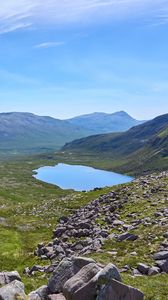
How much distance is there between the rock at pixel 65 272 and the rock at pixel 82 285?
928mm

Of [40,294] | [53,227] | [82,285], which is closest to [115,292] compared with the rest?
[82,285]

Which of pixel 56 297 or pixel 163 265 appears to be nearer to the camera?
pixel 56 297

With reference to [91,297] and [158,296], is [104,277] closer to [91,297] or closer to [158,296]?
[91,297]

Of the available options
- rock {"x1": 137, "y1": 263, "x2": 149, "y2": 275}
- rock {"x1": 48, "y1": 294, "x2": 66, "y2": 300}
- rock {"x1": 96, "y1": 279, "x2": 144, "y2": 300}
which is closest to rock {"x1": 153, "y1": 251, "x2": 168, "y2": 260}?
rock {"x1": 137, "y1": 263, "x2": 149, "y2": 275}

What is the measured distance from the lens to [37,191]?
19775 centimetres

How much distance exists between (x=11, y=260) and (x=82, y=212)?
1730cm

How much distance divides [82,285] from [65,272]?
7.02 ft

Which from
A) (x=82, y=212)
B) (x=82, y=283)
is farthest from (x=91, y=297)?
(x=82, y=212)

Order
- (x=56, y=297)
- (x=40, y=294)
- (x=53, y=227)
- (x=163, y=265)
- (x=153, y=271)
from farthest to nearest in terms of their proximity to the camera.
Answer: (x=53, y=227) → (x=163, y=265) → (x=153, y=271) → (x=40, y=294) → (x=56, y=297)

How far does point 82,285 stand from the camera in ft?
65.1

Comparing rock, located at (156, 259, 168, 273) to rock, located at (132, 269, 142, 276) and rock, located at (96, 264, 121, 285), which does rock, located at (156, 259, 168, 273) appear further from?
rock, located at (96, 264, 121, 285)

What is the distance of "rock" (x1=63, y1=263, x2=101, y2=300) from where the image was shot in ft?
64.3

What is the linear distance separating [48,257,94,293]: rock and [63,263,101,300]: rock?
0.93 metres

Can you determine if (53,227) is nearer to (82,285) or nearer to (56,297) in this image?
(56,297)
